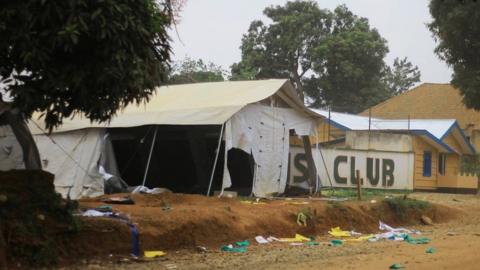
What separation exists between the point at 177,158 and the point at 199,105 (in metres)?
3.16

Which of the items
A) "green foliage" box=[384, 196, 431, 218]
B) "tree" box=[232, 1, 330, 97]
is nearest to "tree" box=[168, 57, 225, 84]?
"tree" box=[232, 1, 330, 97]

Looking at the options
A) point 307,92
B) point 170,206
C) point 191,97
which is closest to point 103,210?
point 170,206

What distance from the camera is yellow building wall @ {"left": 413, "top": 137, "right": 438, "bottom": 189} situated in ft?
106

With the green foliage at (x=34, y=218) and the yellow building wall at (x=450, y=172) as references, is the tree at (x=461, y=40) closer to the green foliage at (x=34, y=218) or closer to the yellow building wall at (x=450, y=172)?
the yellow building wall at (x=450, y=172)

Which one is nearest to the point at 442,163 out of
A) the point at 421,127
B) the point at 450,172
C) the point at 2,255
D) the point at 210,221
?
the point at 450,172

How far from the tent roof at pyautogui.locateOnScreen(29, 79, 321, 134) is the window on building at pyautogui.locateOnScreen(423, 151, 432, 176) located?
44.8ft

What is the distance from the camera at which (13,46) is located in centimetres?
871

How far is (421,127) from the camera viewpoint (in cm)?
3444

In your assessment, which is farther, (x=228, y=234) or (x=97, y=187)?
(x=97, y=187)

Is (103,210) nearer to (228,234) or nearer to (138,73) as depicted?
(228,234)

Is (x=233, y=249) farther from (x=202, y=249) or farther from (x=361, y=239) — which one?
(x=361, y=239)

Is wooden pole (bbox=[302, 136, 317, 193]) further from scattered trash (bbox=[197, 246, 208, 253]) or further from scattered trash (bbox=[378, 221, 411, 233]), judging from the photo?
scattered trash (bbox=[197, 246, 208, 253])

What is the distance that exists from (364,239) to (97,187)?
833 cm

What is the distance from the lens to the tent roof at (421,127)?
107 ft
